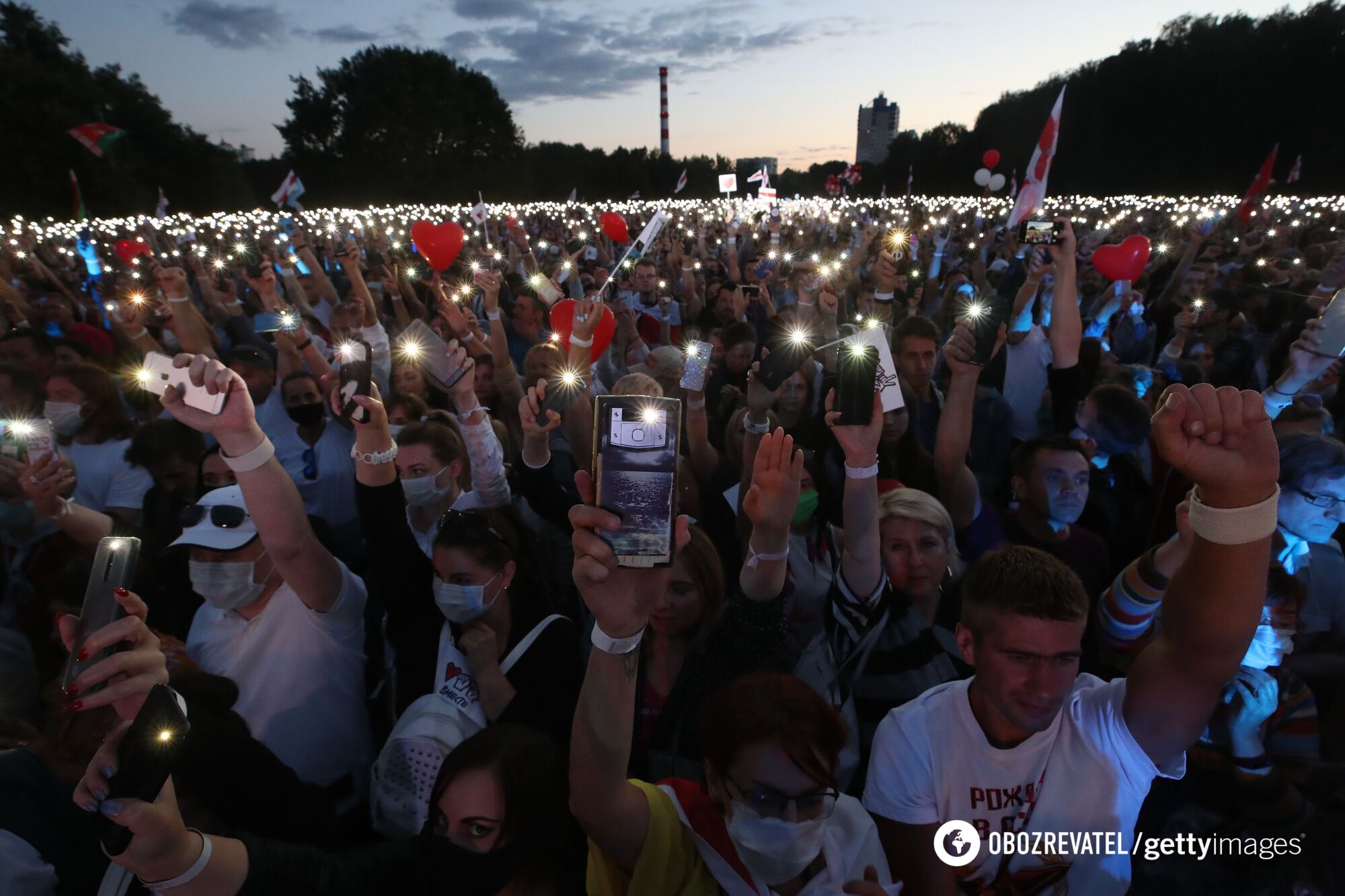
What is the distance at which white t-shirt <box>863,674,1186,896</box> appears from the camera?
5.96 feet

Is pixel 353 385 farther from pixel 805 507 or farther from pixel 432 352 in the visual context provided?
pixel 805 507

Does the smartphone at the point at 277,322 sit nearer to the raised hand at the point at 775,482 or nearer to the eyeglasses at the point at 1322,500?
the raised hand at the point at 775,482

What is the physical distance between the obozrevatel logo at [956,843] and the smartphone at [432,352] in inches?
108

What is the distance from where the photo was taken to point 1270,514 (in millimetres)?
1441

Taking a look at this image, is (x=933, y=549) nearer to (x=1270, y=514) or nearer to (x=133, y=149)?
(x=1270, y=514)

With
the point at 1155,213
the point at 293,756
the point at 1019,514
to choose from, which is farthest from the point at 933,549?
the point at 1155,213

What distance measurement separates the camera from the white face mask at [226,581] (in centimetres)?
247

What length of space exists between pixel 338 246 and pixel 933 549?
1795 centimetres

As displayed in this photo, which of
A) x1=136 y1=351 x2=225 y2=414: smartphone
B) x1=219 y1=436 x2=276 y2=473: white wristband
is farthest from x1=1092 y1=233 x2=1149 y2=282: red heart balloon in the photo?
x1=136 y1=351 x2=225 y2=414: smartphone

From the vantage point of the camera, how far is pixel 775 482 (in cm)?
207

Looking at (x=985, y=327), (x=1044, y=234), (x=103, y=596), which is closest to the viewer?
(x=103, y=596)

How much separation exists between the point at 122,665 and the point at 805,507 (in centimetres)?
233

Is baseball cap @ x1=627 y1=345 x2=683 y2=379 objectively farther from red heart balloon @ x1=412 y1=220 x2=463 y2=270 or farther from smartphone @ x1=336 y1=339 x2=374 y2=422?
red heart balloon @ x1=412 y1=220 x2=463 y2=270

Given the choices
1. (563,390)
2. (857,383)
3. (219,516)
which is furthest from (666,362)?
(219,516)
